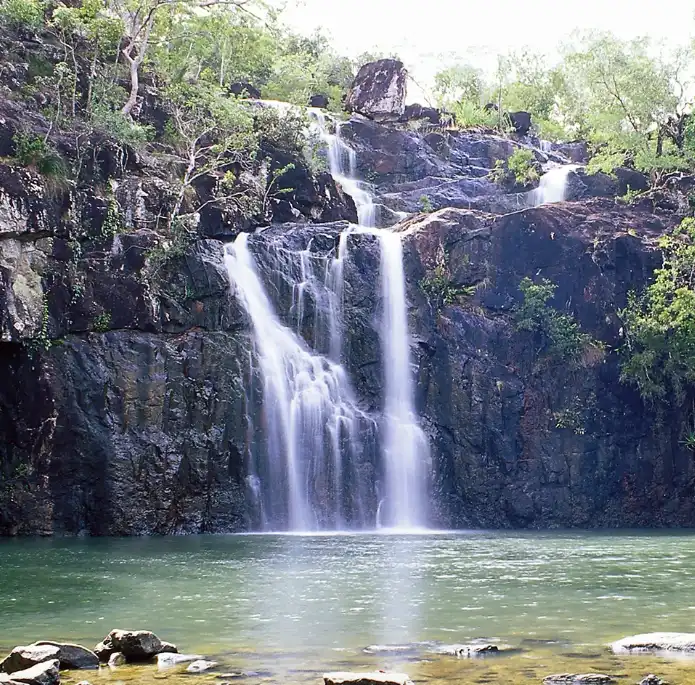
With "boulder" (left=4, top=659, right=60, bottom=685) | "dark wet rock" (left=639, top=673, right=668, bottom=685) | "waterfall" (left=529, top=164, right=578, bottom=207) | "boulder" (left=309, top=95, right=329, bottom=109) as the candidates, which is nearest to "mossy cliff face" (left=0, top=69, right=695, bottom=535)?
"waterfall" (left=529, top=164, right=578, bottom=207)

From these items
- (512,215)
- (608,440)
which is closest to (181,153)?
(512,215)

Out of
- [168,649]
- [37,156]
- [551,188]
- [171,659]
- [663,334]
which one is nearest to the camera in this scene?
[171,659]

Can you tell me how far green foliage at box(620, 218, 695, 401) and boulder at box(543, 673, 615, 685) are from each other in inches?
928

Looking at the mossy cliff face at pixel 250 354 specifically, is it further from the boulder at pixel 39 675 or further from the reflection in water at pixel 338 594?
the boulder at pixel 39 675

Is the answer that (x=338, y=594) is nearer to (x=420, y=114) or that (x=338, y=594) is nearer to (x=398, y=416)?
(x=398, y=416)

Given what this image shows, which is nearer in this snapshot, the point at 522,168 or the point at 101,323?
the point at 101,323

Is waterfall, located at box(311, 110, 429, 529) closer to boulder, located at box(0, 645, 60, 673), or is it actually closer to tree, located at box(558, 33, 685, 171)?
tree, located at box(558, 33, 685, 171)

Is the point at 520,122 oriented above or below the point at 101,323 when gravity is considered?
above

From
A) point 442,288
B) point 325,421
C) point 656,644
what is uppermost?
point 442,288

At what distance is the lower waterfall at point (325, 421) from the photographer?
24438mm

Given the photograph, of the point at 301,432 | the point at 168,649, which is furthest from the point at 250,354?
the point at 168,649

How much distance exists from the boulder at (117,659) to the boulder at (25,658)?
0.47 m

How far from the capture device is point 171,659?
7078 mm

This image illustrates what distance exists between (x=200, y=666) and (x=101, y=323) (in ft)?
60.7
